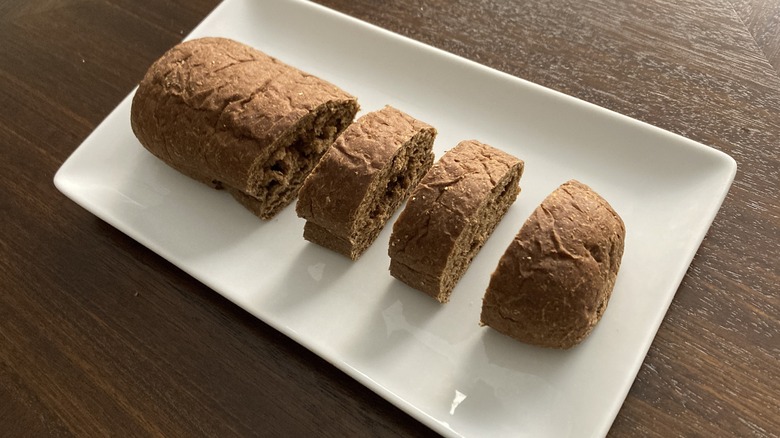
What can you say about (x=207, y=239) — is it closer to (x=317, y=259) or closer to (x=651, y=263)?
(x=317, y=259)

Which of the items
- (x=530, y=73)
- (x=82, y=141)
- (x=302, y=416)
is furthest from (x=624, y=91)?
(x=82, y=141)

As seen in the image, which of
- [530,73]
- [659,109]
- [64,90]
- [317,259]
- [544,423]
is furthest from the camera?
[64,90]

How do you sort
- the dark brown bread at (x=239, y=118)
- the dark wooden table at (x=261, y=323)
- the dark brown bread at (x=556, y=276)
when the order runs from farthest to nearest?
the dark brown bread at (x=239, y=118) < the dark wooden table at (x=261, y=323) < the dark brown bread at (x=556, y=276)

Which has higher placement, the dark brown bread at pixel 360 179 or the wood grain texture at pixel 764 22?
the wood grain texture at pixel 764 22

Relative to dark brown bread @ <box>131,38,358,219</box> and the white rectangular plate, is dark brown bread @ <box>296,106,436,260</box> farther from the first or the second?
dark brown bread @ <box>131,38,358,219</box>

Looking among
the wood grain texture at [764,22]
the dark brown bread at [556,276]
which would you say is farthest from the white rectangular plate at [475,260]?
the wood grain texture at [764,22]

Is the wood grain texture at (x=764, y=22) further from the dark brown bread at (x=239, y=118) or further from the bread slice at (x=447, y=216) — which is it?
the dark brown bread at (x=239, y=118)
